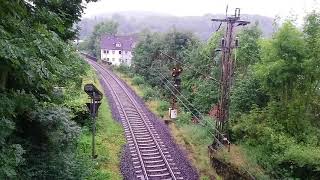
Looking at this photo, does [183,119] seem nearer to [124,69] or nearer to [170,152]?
[170,152]

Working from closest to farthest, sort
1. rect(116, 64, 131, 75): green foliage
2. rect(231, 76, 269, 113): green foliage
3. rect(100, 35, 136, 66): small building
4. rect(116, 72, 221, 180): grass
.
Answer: rect(116, 72, 221, 180): grass < rect(231, 76, 269, 113): green foliage < rect(116, 64, 131, 75): green foliage < rect(100, 35, 136, 66): small building

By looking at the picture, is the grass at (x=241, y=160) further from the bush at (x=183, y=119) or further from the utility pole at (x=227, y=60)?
the bush at (x=183, y=119)

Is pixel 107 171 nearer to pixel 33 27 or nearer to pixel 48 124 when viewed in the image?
pixel 48 124

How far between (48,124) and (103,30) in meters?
86.7

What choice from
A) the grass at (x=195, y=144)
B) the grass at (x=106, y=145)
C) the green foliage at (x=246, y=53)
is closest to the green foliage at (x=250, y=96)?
the grass at (x=195, y=144)

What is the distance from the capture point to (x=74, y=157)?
1069 cm

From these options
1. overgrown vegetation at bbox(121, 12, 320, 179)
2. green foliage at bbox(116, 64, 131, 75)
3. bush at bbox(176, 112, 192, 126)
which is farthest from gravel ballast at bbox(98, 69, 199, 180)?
green foliage at bbox(116, 64, 131, 75)

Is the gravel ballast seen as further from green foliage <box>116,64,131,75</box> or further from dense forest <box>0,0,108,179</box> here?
green foliage <box>116,64,131,75</box>

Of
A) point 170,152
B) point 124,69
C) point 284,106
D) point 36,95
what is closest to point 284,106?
point 284,106

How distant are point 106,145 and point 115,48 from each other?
67.3 meters

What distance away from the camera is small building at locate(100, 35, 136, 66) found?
82125 millimetres

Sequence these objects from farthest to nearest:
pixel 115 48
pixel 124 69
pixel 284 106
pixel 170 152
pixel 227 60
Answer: pixel 115 48 → pixel 124 69 → pixel 170 152 → pixel 284 106 → pixel 227 60

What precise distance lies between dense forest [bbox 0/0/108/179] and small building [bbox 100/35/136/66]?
70224 millimetres

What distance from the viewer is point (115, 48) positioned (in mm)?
82812
